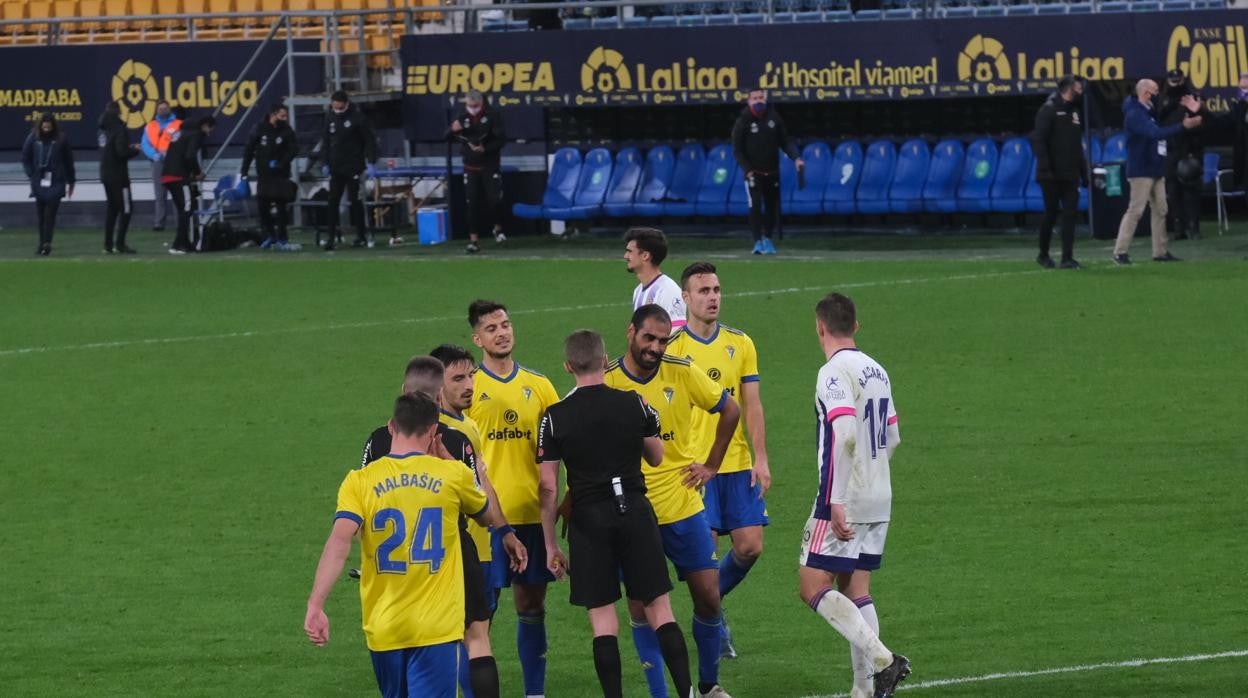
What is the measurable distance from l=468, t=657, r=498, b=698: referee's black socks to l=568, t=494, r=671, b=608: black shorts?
17.2 inches

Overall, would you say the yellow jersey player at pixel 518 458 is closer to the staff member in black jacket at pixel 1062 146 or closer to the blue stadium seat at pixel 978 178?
the staff member in black jacket at pixel 1062 146

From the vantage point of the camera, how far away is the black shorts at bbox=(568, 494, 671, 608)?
8227 millimetres

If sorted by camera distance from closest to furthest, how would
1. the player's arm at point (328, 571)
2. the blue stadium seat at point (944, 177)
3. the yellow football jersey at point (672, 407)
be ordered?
1. the player's arm at point (328, 571)
2. the yellow football jersey at point (672, 407)
3. the blue stadium seat at point (944, 177)

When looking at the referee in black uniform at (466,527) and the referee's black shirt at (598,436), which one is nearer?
the referee in black uniform at (466,527)

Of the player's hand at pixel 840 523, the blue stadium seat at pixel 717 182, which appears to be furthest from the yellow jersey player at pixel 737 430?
the blue stadium seat at pixel 717 182

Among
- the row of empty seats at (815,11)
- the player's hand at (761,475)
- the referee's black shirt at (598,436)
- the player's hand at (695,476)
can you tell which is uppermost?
the row of empty seats at (815,11)

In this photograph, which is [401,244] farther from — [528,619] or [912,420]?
[528,619]

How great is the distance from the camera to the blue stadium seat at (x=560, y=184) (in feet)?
100.0

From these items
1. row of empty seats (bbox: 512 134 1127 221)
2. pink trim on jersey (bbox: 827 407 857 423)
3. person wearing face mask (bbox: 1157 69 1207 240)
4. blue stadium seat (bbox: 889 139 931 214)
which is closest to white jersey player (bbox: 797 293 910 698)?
pink trim on jersey (bbox: 827 407 857 423)

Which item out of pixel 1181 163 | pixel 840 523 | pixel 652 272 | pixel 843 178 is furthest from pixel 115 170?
pixel 840 523

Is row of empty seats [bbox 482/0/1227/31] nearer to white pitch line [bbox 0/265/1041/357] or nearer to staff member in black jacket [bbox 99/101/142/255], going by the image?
staff member in black jacket [bbox 99/101/142/255]

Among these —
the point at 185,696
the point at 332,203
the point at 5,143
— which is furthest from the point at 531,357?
the point at 5,143

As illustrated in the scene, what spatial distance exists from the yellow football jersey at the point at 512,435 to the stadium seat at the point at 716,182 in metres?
21.2

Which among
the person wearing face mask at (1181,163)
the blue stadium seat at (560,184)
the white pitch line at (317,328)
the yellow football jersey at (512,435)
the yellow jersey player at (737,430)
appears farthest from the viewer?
the blue stadium seat at (560,184)
